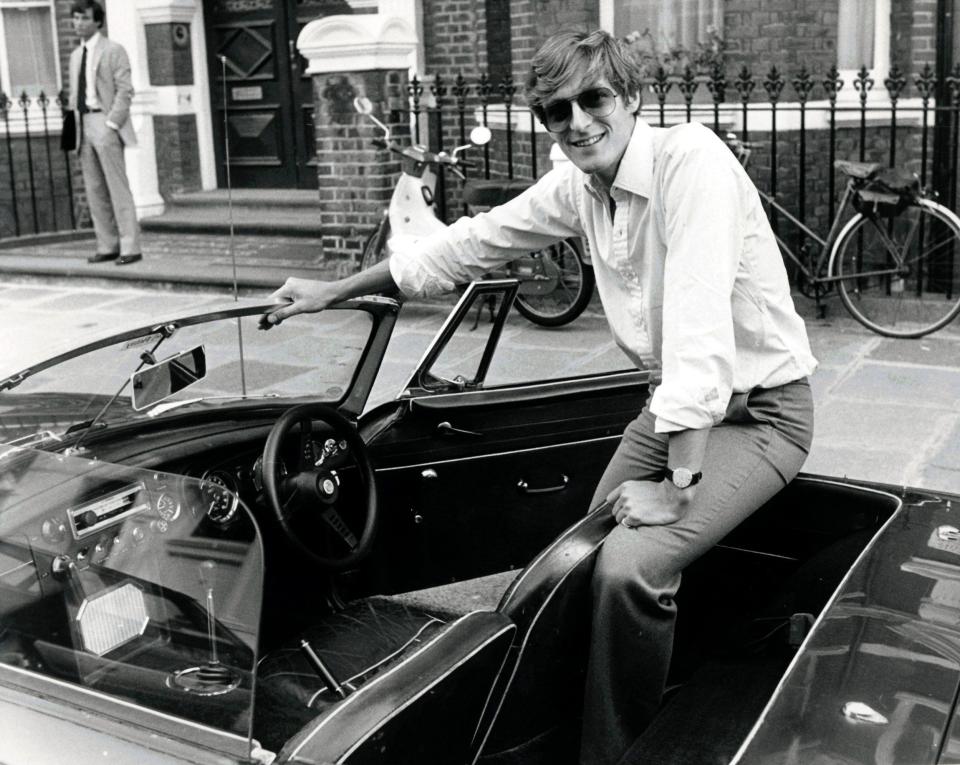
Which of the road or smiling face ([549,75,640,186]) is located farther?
the road

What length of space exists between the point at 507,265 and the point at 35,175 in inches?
314

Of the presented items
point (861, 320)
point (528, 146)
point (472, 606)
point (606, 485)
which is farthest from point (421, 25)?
point (606, 485)

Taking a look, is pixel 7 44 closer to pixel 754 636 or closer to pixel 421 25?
pixel 421 25

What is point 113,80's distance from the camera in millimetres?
10820

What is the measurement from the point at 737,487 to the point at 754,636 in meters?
0.48

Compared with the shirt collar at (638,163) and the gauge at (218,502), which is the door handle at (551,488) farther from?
the gauge at (218,502)

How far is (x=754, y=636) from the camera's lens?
307cm

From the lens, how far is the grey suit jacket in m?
10.7

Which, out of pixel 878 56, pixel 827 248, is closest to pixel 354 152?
pixel 827 248

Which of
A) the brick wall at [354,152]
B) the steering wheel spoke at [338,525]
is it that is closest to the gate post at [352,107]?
the brick wall at [354,152]

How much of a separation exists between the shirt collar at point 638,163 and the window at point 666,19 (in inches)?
286

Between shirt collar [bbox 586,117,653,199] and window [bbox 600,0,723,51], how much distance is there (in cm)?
727

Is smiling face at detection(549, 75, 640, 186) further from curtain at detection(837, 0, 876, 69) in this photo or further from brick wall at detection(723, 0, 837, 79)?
curtain at detection(837, 0, 876, 69)

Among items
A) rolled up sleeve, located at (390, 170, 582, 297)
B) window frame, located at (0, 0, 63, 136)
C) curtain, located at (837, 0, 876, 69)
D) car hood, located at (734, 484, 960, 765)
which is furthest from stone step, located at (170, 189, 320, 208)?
car hood, located at (734, 484, 960, 765)
